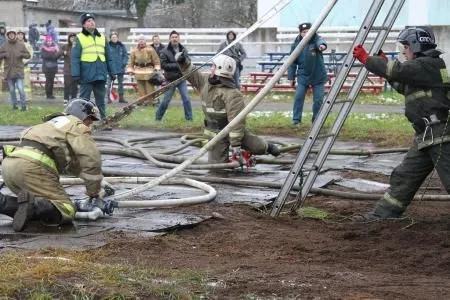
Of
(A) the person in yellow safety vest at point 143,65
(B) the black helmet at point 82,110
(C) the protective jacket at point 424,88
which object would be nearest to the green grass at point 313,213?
(C) the protective jacket at point 424,88

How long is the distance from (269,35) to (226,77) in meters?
20.4

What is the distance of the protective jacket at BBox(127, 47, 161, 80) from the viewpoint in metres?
19.4

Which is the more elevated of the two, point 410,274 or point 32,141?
point 32,141

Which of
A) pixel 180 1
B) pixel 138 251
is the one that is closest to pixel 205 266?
pixel 138 251

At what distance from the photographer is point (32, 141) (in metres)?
7.38

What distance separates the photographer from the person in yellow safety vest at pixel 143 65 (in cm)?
1930

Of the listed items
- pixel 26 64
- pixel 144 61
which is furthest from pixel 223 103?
pixel 26 64

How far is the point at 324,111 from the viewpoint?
27.0ft

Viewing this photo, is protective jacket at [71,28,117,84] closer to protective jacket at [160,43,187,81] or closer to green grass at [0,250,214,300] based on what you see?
protective jacket at [160,43,187,81]

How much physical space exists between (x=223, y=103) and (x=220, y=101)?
0.14ft

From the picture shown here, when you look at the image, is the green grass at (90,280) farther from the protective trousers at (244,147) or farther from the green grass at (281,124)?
the green grass at (281,124)

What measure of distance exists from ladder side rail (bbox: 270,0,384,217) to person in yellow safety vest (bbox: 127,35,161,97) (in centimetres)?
1115

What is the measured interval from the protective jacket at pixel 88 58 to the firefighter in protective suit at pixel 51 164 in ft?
23.3

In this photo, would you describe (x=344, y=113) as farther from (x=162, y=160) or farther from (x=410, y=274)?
(x=162, y=160)
